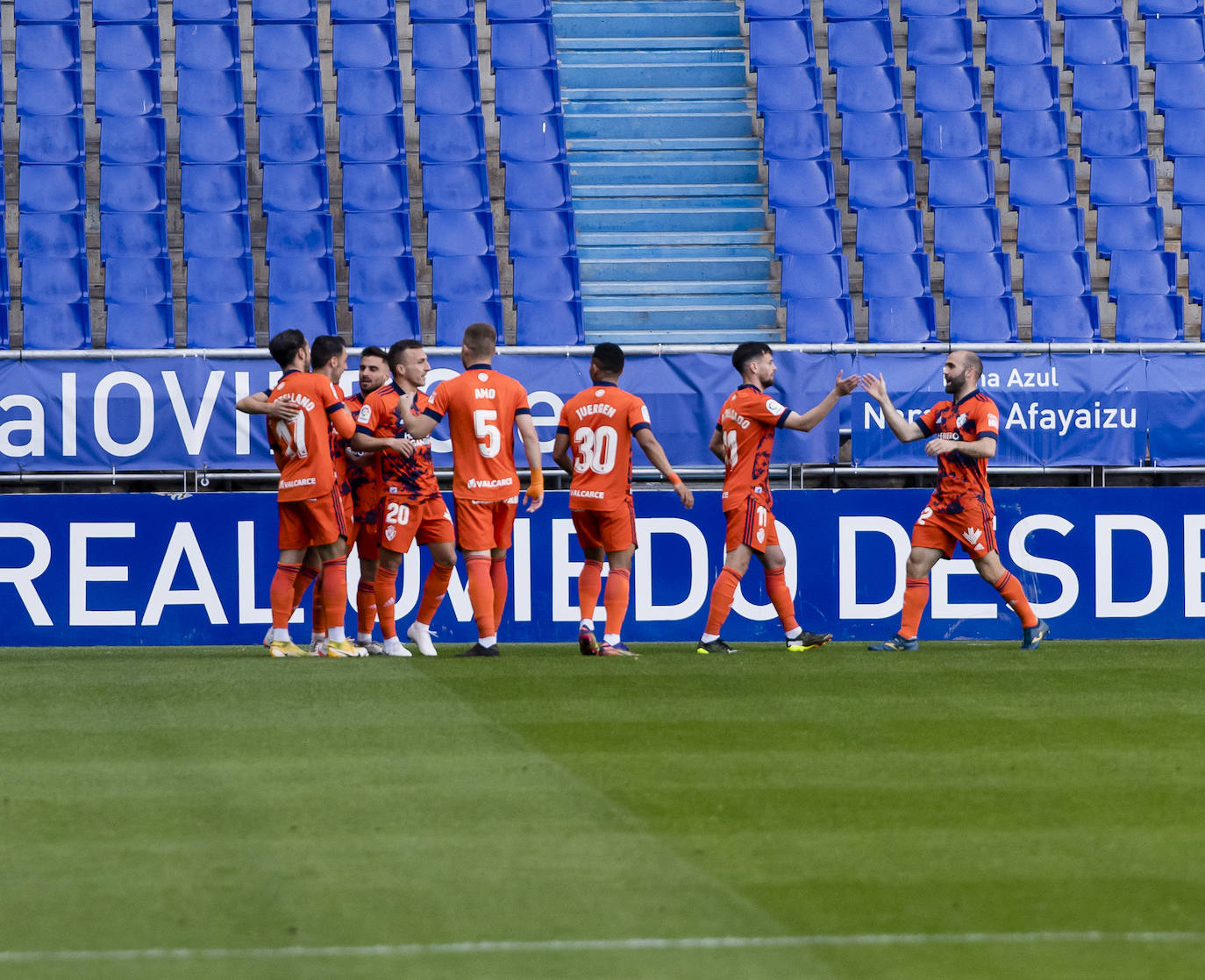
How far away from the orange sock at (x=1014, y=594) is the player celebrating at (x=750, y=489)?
4.41 ft

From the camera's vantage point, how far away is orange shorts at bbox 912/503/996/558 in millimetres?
11141

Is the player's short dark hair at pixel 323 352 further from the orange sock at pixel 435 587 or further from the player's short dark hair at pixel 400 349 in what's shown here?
the orange sock at pixel 435 587

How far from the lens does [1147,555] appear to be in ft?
42.8

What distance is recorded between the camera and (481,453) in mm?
10602

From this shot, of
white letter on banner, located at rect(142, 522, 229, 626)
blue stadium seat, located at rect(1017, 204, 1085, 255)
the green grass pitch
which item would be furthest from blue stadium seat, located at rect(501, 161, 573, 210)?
the green grass pitch

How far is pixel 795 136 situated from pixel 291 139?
5.05 metres

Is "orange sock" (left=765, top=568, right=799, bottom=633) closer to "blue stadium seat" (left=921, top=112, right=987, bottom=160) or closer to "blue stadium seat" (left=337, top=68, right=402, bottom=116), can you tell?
"blue stadium seat" (left=921, top=112, right=987, bottom=160)

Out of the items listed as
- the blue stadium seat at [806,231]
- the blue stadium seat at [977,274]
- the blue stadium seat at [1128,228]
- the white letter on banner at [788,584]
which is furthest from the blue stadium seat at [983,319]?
the white letter on banner at [788,584]

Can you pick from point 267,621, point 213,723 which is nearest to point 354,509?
point 267,621

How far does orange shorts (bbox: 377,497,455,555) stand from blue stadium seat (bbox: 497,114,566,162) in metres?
7.36

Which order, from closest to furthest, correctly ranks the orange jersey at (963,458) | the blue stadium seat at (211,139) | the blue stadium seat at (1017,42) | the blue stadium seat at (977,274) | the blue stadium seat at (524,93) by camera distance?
the orange jersey at (963,458)
the blue stadium seat at (977,274)
the blue stadium seat at (211,139)
the blue stadium seat at (524,93)
the blue stadium seat at (1017,42)

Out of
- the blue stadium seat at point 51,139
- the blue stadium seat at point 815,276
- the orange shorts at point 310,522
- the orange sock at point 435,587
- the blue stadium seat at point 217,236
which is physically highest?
the blue stadium seat at point 51,139

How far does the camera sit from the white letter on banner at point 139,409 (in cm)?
1277

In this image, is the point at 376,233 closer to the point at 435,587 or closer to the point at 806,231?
the point at 806,231
